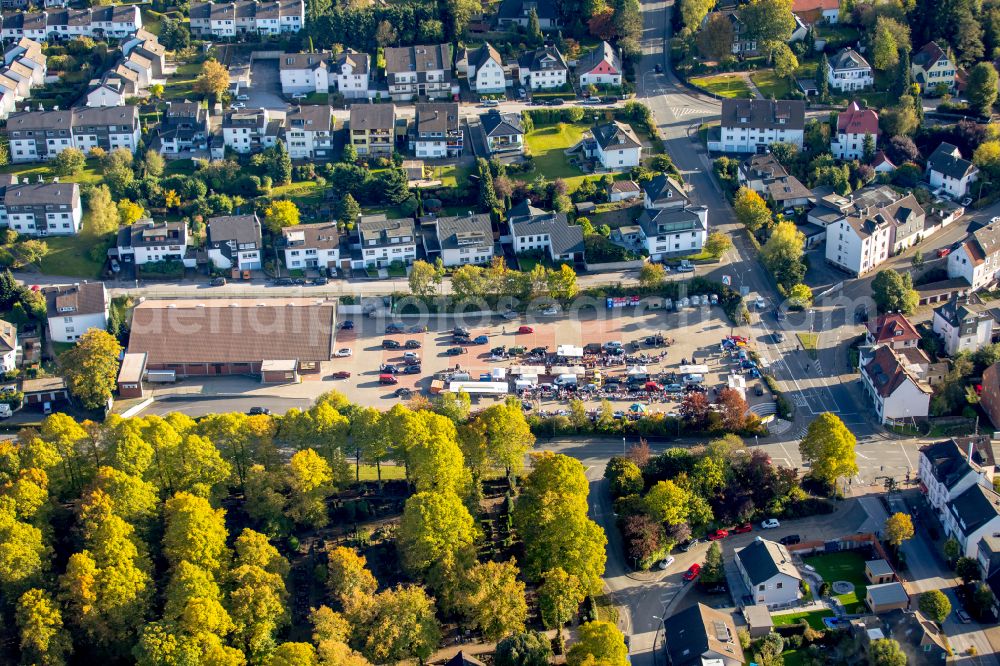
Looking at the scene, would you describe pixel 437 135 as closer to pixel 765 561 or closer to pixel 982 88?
pixel 982 88

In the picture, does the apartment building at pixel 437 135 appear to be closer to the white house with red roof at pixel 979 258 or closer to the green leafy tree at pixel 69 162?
the green leafy tree at pixel 69 162

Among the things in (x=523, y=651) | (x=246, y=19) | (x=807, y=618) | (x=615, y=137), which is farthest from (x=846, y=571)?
(x=246, y=19)

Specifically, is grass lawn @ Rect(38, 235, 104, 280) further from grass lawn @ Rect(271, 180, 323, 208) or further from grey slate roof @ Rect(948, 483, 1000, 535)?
grey slate roof @ Rect(948, 483, 1000, 535)

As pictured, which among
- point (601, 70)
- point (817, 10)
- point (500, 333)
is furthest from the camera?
point (817, 10)

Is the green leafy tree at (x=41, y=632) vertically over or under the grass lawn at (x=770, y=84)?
under

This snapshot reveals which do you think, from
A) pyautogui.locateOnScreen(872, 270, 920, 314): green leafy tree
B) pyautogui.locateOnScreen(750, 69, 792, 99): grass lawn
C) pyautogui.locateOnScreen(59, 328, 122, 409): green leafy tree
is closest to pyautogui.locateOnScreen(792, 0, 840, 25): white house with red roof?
pyautogui.locateOnScreen(750, 69, 792, 99): grass lawn

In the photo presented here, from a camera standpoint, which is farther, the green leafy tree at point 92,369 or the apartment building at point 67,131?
the apartment building at point 67,131

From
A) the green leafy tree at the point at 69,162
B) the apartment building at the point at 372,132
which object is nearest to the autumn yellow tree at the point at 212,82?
the apartment building at the point at 372,132
